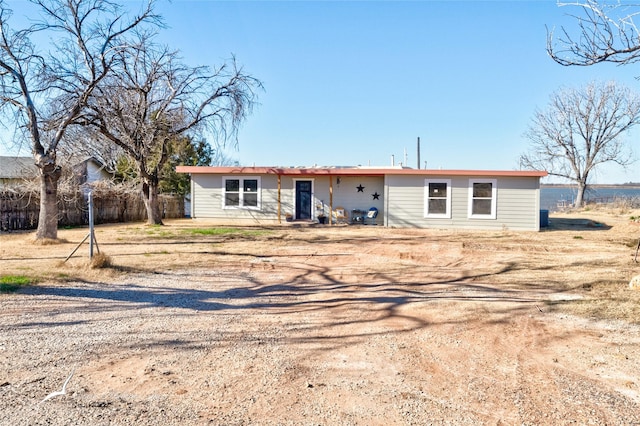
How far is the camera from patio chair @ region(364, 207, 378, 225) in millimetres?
17719

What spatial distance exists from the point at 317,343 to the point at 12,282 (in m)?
4.79

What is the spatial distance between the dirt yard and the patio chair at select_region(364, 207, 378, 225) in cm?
878

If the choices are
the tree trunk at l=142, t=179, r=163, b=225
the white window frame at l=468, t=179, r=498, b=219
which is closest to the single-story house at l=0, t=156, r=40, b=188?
the tree trunk at l=142, t=179, r=163, b=225

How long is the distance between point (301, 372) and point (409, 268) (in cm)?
544

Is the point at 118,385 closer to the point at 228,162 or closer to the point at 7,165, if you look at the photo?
the point at 7,165

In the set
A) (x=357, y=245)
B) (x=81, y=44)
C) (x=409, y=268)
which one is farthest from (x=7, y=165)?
(x=409, y=268)

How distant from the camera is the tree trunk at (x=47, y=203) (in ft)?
36.5

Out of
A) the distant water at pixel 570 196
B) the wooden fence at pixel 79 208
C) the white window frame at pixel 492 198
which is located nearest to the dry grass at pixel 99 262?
the wooden fence at pixel 79 208

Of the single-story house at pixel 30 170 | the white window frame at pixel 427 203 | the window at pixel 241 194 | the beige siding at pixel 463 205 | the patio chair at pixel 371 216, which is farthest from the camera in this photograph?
the single-story house at pixel 30 170

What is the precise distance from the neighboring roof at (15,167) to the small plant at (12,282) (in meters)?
18.6

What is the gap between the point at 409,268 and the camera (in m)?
8.61

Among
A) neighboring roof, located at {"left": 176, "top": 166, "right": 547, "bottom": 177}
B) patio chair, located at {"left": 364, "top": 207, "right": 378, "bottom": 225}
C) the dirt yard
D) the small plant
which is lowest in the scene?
the dirt yard

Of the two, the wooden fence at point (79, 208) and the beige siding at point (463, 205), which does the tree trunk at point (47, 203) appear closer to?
the wooden fence at point (79, 208)

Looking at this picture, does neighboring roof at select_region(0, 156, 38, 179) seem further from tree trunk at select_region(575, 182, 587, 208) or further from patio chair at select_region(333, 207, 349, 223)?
tree trunk at select_region(575, 182, 587, 208)
